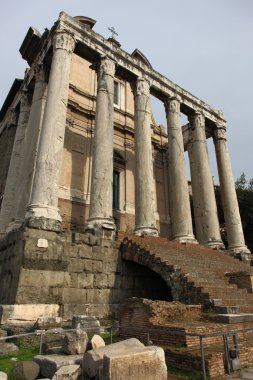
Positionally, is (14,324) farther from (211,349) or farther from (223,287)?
(223,287)

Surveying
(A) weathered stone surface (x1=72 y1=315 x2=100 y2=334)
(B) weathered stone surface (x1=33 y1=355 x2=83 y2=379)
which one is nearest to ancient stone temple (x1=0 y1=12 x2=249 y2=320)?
(A) weathered stone surface (x1=72 y1=315 x2=100 y2=334)

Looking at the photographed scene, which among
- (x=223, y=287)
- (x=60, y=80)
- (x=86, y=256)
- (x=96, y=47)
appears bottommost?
(x=223, y=287)

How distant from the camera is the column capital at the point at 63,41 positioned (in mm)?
14969

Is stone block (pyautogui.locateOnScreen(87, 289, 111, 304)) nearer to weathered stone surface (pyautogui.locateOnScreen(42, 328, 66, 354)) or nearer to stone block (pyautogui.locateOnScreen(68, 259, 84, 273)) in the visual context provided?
stone block (pyautogui.locateOnScreen(68, 259, 84, 273))

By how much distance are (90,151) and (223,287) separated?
13174 mm

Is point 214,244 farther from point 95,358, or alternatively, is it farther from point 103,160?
point 95,358

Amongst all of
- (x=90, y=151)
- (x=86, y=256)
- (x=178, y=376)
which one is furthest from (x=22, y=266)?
(x=90, y=151)

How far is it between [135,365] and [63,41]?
1470 centimetres

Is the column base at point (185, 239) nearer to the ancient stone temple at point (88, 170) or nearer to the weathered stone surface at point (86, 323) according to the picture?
the ancient stone temple at point (88, 170)

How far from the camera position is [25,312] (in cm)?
935

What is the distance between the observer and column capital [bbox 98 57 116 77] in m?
16.6

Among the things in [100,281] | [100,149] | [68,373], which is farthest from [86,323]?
[100,149]

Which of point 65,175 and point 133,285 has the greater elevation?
point 65,175

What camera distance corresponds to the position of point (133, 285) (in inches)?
488
